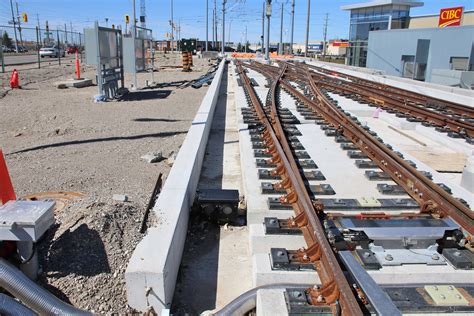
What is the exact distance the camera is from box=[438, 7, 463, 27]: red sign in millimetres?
27984

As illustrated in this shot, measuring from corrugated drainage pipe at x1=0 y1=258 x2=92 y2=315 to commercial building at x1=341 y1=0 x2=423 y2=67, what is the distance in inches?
1428

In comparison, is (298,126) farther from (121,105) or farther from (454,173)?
(121,105)

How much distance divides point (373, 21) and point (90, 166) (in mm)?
36407

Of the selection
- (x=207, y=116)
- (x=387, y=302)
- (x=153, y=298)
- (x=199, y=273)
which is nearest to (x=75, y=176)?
(x=207, y=116)

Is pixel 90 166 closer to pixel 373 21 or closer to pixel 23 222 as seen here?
pixel 23 222

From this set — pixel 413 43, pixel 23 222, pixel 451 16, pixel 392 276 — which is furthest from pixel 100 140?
pixel 451 16

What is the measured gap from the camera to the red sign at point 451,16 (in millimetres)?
27984

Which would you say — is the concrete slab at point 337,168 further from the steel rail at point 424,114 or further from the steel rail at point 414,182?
the steel rail at point 424,114

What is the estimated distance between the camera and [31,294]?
3.24 meters

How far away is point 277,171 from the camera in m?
5.66

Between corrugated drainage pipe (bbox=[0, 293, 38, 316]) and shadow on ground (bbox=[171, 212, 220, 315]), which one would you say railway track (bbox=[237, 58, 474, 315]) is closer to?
shadow on ground (bbox=[171, 212, 220, 315])

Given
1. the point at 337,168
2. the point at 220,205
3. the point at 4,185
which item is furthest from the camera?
the point at 337,168

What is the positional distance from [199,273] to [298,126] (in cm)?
541

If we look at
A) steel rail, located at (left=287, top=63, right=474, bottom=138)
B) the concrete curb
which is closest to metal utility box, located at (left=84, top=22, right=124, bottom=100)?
steel rail, located at (left=287, top=63, right=474, bottom=138)
